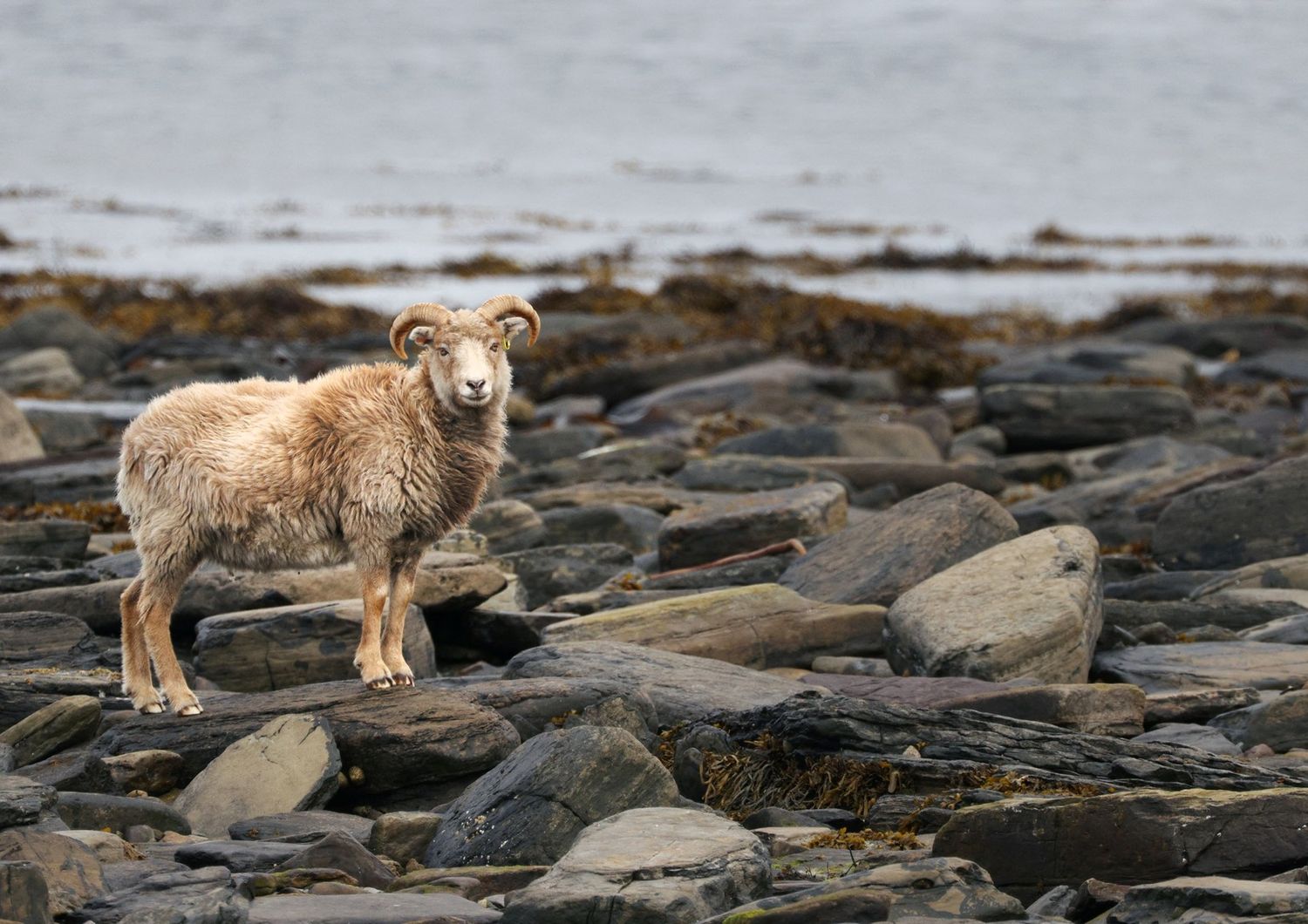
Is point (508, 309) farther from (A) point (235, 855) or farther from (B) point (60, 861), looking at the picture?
(B) point (60, 861)

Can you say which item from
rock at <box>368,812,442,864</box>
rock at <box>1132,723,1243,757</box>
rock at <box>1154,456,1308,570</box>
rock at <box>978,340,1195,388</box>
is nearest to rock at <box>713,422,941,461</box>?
rock at <box>978,340,1195,388</box>

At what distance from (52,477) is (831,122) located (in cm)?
7276

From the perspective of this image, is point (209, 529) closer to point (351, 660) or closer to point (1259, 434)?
point (351, 660)

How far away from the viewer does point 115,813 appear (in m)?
7.96

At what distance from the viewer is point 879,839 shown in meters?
7.82

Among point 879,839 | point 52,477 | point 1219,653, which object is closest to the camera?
point 879,839

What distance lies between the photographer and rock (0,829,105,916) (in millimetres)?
6477

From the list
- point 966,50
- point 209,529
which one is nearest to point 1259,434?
point 209,529

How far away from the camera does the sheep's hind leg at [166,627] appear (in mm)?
9297

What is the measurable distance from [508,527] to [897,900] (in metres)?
9.77

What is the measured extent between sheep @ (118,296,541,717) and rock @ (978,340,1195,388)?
59.1 ft

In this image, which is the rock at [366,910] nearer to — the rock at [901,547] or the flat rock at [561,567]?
the rock at [901,547]

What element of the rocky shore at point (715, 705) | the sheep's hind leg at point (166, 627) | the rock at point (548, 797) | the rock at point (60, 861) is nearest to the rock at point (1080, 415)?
the rocky shore at point (715, 705)

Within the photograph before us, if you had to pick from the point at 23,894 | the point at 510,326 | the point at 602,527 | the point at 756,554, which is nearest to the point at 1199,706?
the point at 756,554
